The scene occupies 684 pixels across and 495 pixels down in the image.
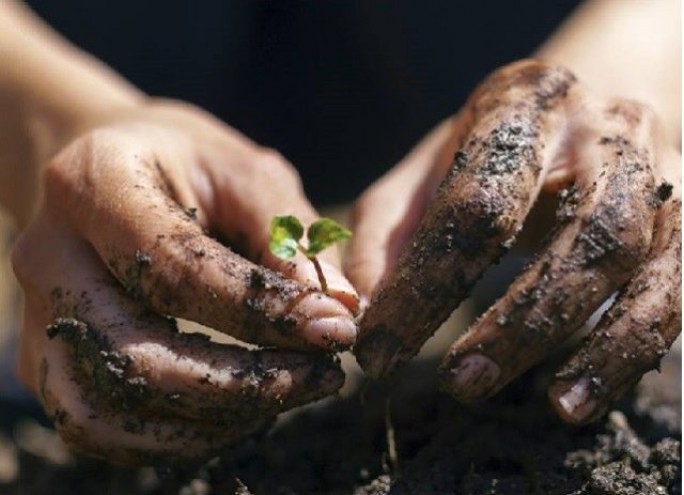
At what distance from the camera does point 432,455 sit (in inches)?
61.0

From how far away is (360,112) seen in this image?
3480mm

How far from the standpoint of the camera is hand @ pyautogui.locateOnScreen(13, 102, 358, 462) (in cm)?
133

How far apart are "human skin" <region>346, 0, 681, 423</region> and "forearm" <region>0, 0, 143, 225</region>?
4.11ft

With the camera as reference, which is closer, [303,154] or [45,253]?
[45,253]

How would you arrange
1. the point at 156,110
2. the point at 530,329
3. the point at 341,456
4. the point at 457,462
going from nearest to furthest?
the point at 530,329, the point at 457,462, the point at 341,456, the point at 156,110

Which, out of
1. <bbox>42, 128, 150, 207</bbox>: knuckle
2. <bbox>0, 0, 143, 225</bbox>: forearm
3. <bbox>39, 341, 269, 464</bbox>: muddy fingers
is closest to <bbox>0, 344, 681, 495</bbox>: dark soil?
<bbox>39, 341, 269, 464</bbox>: muddy fingers

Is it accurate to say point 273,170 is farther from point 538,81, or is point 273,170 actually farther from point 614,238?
point 614,238

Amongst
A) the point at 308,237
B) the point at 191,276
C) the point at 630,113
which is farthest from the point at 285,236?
the point at 630,113

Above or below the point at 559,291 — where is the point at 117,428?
below

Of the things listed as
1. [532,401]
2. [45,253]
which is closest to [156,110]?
[45,253]

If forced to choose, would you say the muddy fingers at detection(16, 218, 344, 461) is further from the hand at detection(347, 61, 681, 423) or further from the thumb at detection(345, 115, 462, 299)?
the thumb at detection(345, 115, 462, 299)

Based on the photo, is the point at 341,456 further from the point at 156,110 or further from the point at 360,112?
the point at 360,112

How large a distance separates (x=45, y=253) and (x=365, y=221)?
63 centimetres

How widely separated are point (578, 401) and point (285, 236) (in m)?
0.52
